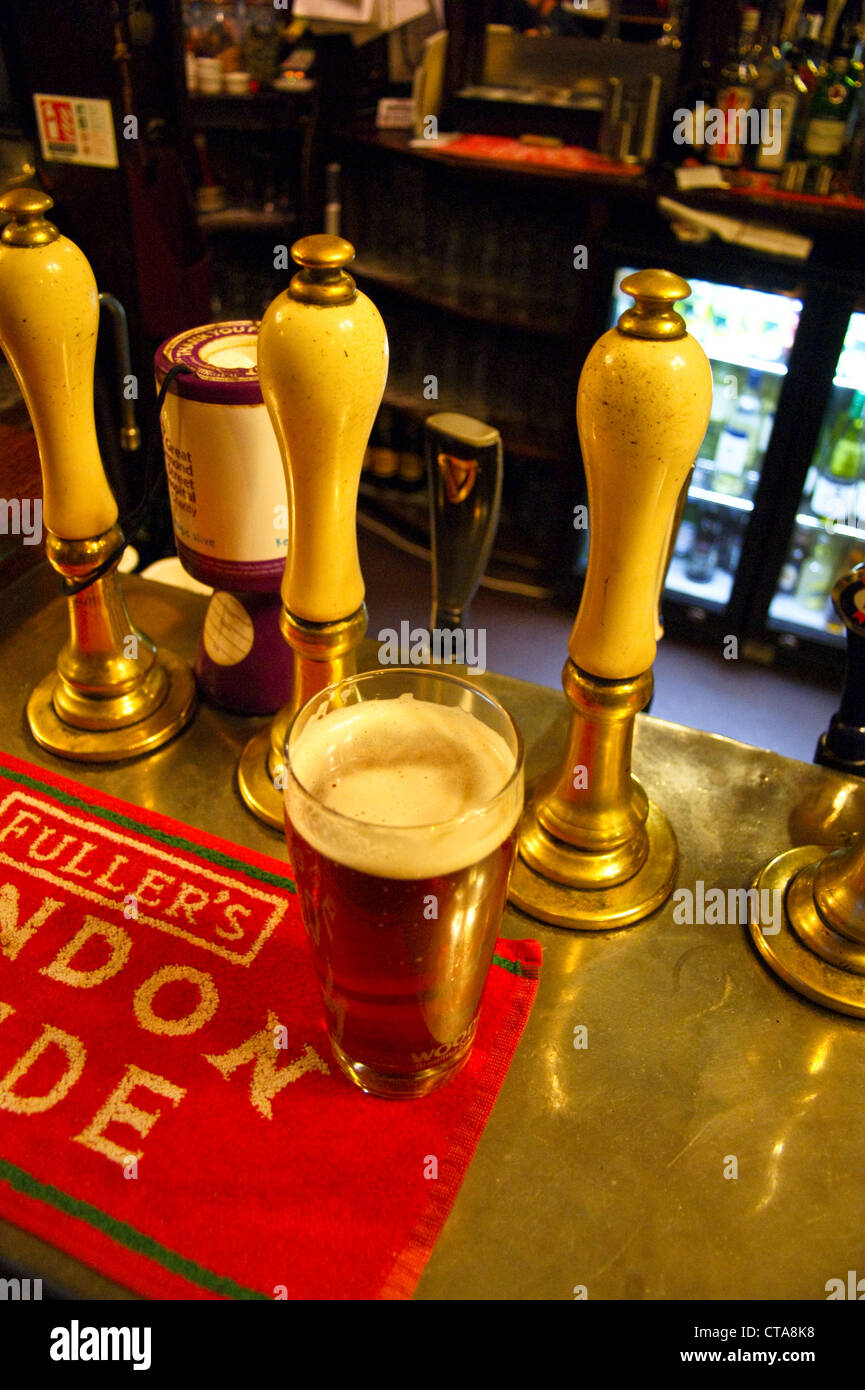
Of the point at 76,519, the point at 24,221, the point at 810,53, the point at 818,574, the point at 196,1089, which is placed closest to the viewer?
the point at 196,1089

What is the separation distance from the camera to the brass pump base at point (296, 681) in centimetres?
86

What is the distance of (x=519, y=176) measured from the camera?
2.91 m

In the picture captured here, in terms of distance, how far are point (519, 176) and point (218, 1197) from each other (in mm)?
2892

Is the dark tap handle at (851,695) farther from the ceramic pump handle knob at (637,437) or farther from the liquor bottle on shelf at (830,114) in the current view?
the liquor bottle on shelf at (830,114)

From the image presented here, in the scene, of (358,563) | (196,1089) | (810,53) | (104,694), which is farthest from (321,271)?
(810,53)

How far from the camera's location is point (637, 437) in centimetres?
72

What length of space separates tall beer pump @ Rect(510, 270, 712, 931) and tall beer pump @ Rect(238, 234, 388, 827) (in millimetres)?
173

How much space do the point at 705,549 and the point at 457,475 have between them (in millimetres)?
2641

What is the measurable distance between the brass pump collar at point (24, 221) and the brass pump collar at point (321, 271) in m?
0.25

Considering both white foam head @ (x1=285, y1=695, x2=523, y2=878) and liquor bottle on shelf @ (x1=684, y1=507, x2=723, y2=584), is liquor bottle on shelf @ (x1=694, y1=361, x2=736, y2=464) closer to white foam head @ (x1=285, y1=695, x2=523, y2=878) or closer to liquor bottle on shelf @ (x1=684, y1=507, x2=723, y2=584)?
liquor bottle on shelf @ (x1=684, y1=507, x2=723, y2=584)

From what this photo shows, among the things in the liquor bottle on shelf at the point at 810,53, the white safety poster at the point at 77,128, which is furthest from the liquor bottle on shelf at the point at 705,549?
the white safety poster at the point at 77,128

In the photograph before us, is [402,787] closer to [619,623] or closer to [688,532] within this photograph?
[619,623]

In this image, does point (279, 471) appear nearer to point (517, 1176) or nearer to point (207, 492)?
point (207, 492)
